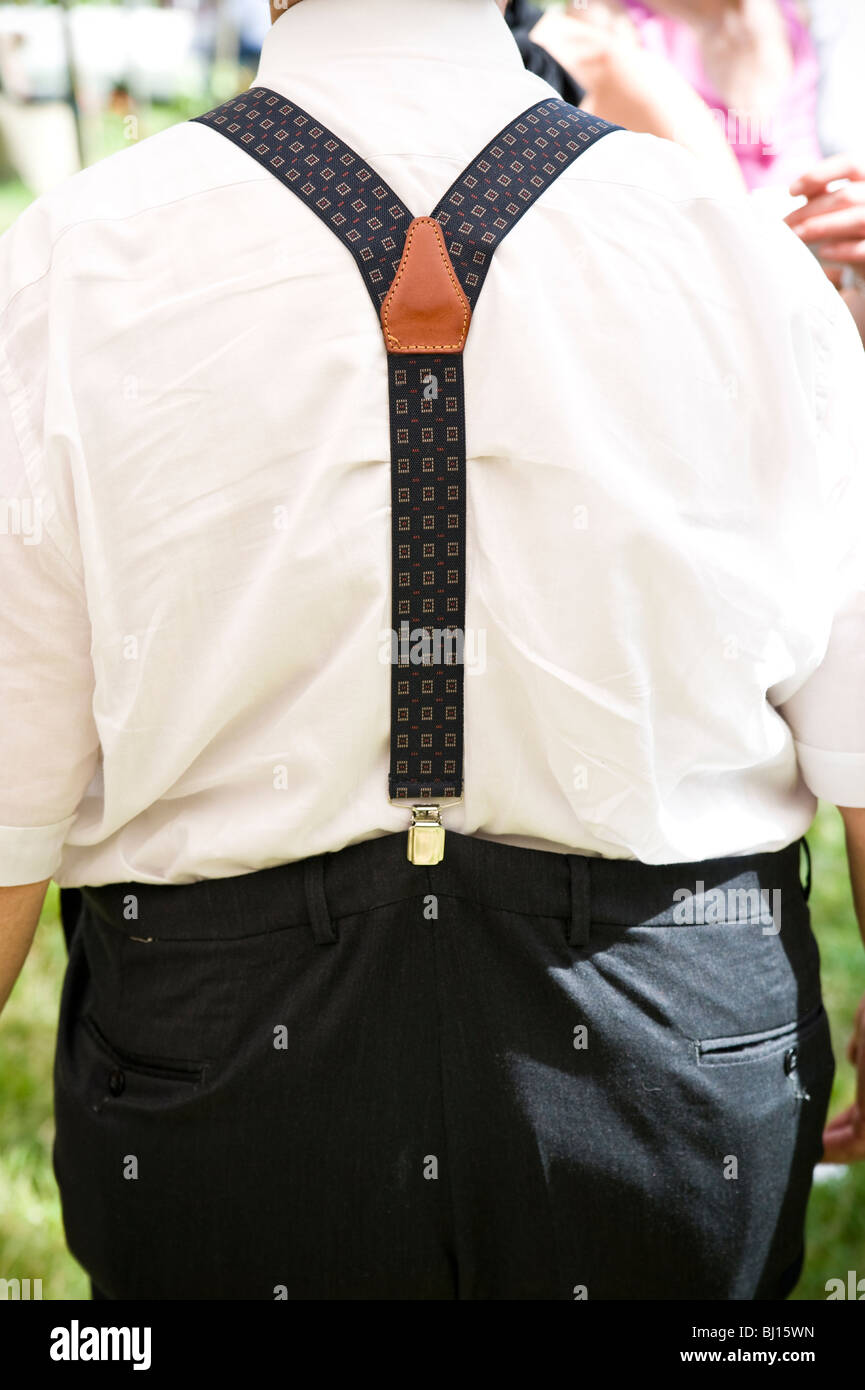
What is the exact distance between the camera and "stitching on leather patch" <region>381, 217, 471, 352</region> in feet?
3.18

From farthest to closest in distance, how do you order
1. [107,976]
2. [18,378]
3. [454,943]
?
[107,976], [454,943], [18,378]

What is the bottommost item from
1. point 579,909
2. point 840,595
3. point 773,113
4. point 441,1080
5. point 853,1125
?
point 853,1125

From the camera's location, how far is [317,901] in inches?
43.0

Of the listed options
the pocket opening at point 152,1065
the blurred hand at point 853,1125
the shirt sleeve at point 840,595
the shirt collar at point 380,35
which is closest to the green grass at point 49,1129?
the blurred hand at point 853,1125

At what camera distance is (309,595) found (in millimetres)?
1010

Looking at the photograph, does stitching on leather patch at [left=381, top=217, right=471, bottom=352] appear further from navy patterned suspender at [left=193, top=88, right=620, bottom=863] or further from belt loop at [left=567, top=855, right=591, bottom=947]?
belt loop at [left=567, top=855, right=591, bottom=947]

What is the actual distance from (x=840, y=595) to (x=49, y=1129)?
1.97 meters

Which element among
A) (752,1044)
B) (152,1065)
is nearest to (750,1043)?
(752,1044)

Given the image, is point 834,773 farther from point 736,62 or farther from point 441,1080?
point 736,62

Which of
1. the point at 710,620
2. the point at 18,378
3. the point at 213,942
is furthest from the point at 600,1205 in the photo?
the point at 18,378

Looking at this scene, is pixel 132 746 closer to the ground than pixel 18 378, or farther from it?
closer to the ground

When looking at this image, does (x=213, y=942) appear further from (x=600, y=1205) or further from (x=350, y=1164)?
(x=600, y=1205)

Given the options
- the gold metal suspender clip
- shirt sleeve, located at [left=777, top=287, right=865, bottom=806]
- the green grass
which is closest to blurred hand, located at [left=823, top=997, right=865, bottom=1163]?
shirt sleeve, located at [left=777, top=287, right=865, bottom=806]
